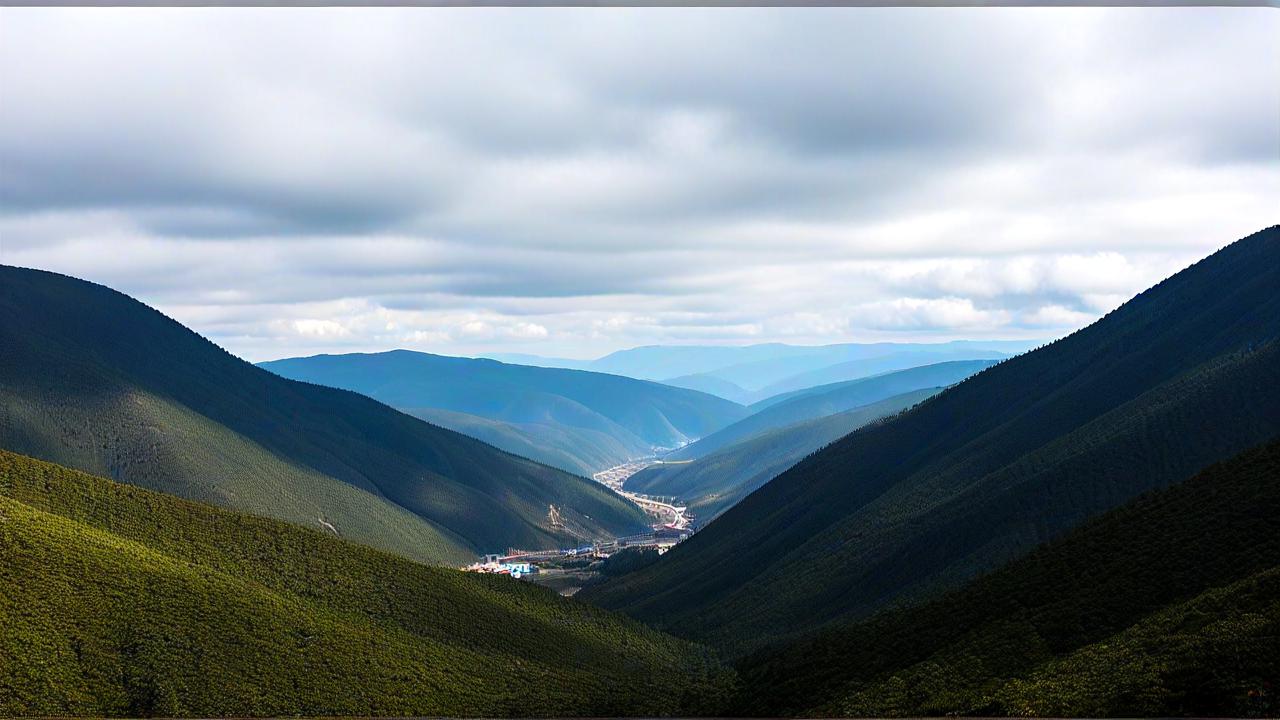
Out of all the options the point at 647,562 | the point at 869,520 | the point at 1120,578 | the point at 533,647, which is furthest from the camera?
the point at 647,562

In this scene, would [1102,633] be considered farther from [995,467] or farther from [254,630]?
[995,467]

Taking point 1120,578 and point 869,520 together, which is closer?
point 1120,578

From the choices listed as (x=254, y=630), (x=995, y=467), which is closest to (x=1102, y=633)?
(x=254, y=630)

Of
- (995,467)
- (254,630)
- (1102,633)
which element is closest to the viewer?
(1102,633)

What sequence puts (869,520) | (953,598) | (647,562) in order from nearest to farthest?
1. (953,598)
2. (869,520)
3. (647,562)

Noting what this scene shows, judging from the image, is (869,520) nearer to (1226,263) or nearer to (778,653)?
(778,653)

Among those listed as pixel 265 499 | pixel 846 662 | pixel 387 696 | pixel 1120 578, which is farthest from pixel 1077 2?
pixel 265 499
